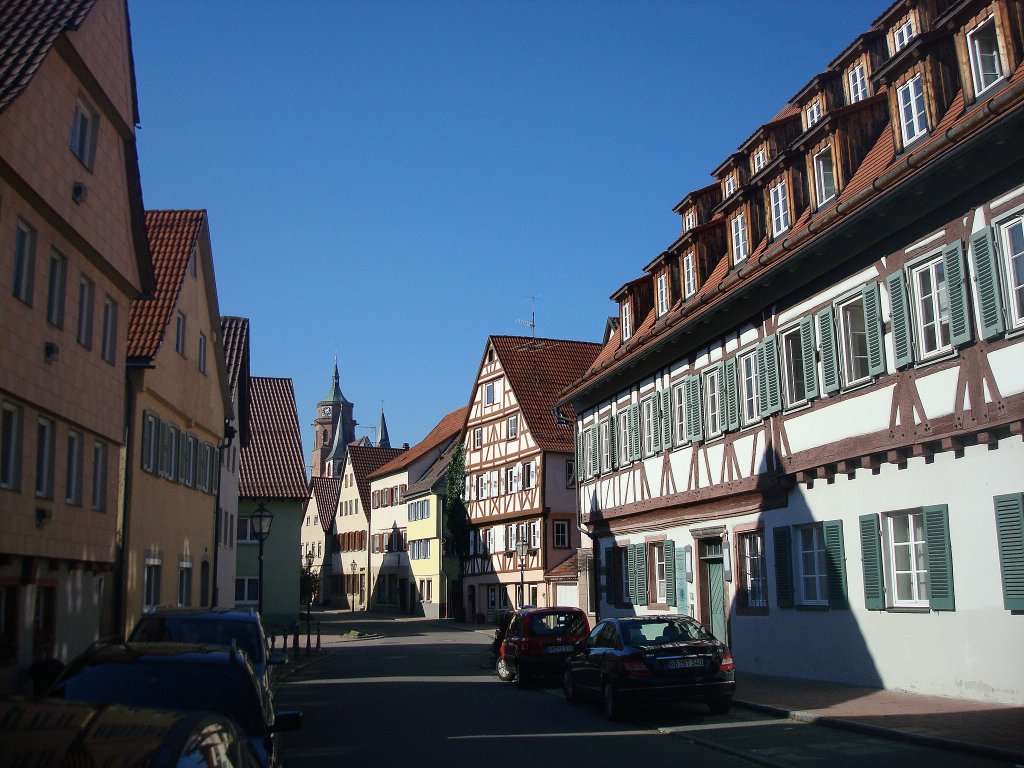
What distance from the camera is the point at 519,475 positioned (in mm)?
50219

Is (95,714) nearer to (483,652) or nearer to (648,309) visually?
(648,309)

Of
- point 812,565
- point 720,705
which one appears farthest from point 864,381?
point 720,705

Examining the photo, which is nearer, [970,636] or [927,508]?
→ [970,636]

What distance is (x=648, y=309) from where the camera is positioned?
28922 millimetres

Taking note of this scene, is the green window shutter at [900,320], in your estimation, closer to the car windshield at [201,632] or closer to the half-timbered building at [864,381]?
the half-timbered building at [864,381]

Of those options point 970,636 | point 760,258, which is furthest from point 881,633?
point 760,258

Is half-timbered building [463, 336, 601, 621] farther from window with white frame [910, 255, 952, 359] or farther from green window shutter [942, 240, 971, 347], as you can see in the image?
green window shutter [942, 240, 971, 347]

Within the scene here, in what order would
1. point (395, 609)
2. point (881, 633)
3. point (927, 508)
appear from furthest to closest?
1. point (395, 609)
2. point (881, 633)
3. point (927, 508)

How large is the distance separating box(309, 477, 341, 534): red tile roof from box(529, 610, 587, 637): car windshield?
70.2m

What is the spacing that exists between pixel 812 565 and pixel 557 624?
18.0 feet

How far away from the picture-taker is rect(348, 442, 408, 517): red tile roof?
7956 centimetres

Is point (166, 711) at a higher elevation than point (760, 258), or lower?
lower

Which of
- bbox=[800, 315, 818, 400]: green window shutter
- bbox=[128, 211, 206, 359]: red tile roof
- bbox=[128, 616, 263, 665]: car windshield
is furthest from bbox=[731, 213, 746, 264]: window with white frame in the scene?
bbox=[128, 616, 263, 665]: car windshield

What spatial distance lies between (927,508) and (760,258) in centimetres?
628
